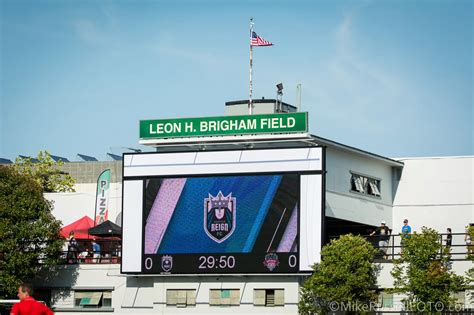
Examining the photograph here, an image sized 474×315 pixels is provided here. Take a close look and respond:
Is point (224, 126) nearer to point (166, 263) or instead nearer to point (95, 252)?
point (166, 263)

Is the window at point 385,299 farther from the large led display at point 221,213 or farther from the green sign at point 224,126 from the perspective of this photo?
the green sign at point 224,126

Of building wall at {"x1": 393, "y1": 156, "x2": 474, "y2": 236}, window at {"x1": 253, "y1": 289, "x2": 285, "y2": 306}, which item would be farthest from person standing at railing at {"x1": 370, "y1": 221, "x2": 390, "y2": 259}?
window at {"x1": 253, "y1": 289, "x2": 285, "y2": 306}

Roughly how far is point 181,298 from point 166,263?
1.53 m

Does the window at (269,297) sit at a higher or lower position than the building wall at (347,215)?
lower

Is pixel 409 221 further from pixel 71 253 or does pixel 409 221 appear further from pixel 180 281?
pixel 71 253

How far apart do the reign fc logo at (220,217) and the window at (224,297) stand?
204cm

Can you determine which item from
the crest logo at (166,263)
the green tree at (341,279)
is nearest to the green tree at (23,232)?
the crest logo at (166,263)

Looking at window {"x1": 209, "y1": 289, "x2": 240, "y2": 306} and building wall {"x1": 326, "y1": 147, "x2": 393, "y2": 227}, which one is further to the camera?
building wall {"x1": 326, "y1": 147, "x2": 393, "y2": 227}

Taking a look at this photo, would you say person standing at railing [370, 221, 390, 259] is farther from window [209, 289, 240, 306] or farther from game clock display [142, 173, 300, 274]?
window [209, 289, 240, 306]

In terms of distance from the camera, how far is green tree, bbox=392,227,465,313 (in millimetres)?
45406

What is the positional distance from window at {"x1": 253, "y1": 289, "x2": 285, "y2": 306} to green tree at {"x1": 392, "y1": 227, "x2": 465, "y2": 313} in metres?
4.55

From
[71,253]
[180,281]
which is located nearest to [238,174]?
[180,281]

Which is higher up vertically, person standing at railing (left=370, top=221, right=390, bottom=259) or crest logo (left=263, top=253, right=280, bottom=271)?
person standing at railing (left=370, top=221, right=390, bottom=259)

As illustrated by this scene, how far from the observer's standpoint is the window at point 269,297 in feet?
159
